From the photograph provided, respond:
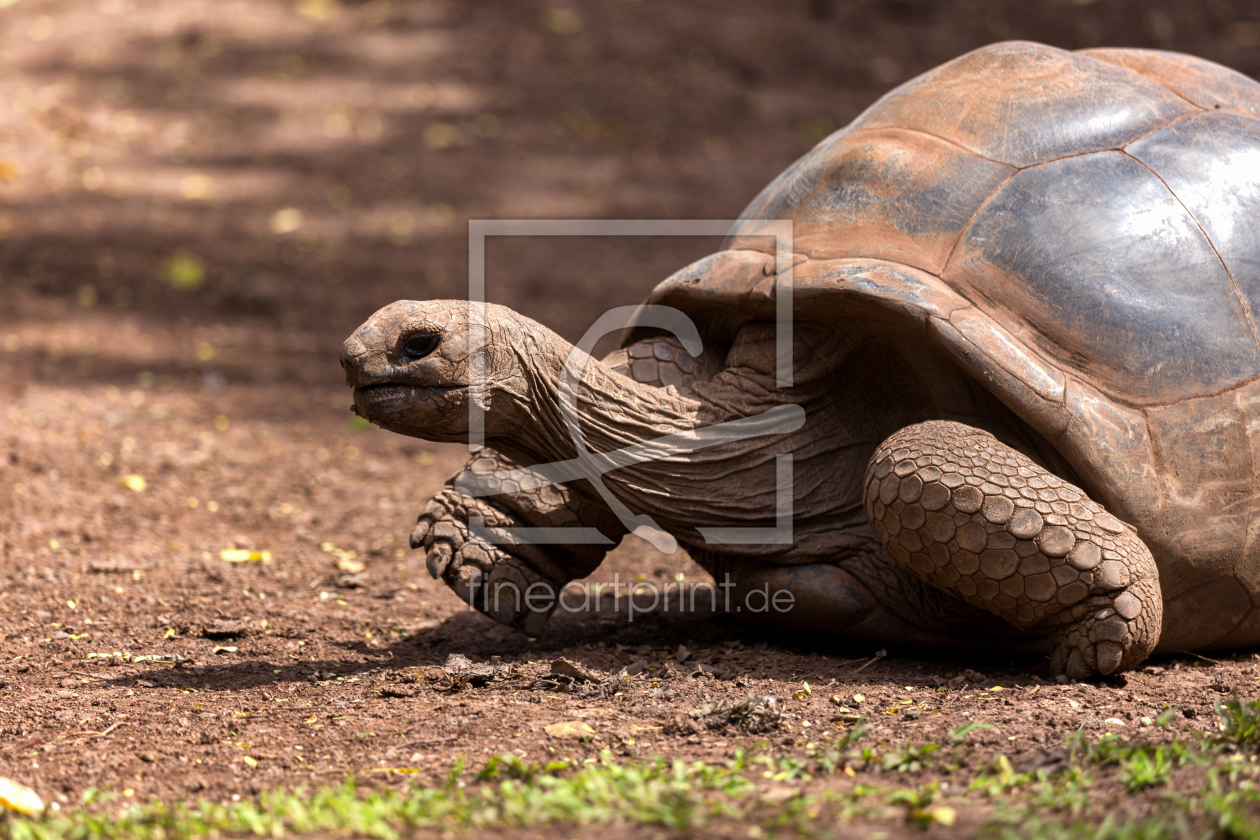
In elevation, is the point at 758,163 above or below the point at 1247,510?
above

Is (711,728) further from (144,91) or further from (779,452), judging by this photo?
(144,91)

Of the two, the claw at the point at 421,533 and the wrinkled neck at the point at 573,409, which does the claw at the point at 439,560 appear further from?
the wrinkled neck at the point at 573,409

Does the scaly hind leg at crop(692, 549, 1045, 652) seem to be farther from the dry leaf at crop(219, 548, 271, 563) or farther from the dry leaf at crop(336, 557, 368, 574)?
the dry leaf at crop(219, 548, 271, 563)

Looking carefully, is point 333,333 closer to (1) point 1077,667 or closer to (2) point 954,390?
(2) point 954,390

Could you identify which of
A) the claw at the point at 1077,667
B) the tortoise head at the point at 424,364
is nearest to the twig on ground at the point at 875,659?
the claw at the point at 1077,667

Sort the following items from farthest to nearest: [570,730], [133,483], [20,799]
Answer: [133,483], [570,730], [20,799]

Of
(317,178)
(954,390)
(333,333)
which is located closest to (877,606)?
(954,390)

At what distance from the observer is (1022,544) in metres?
2.79

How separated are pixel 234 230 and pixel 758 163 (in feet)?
14.2

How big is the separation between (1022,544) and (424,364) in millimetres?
1510

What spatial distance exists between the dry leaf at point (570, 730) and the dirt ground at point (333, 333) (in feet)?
0.16

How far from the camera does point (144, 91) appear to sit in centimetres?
1024

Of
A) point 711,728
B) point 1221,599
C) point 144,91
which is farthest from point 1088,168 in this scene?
point 144,91

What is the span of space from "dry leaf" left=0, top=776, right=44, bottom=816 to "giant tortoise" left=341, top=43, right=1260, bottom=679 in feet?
3.58
